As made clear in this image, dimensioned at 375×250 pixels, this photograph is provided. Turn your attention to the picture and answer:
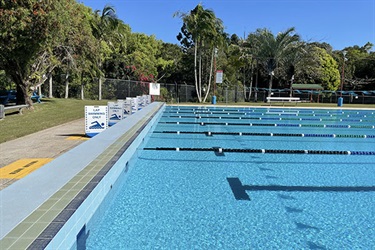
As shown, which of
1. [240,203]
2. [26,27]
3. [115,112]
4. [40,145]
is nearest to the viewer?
[240,203]

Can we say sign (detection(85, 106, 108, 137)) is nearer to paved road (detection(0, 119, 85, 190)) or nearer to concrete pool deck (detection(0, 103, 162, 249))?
paved road (detection(0, 119, 85, 190))

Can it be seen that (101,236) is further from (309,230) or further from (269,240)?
(309,230)

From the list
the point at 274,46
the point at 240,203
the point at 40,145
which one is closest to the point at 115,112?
the point at 40,145

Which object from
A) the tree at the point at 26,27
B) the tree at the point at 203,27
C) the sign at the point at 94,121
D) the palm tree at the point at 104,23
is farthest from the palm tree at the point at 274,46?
the sign at the point at 94,121

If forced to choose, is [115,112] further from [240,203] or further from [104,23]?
[104,23]

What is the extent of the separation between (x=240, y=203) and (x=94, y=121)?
5.35 metres

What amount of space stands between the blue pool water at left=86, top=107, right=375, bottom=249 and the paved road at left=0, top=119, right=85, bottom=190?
1679mm

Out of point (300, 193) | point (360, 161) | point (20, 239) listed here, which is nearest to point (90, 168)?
point (20, 239)

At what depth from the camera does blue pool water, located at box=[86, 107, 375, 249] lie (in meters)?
3.61

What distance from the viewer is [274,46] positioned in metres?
33.7

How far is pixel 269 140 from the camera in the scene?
32.7ft

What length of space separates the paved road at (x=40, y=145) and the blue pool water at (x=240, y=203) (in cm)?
168

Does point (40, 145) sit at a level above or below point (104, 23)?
below

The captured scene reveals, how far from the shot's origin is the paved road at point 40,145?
20.2ft
